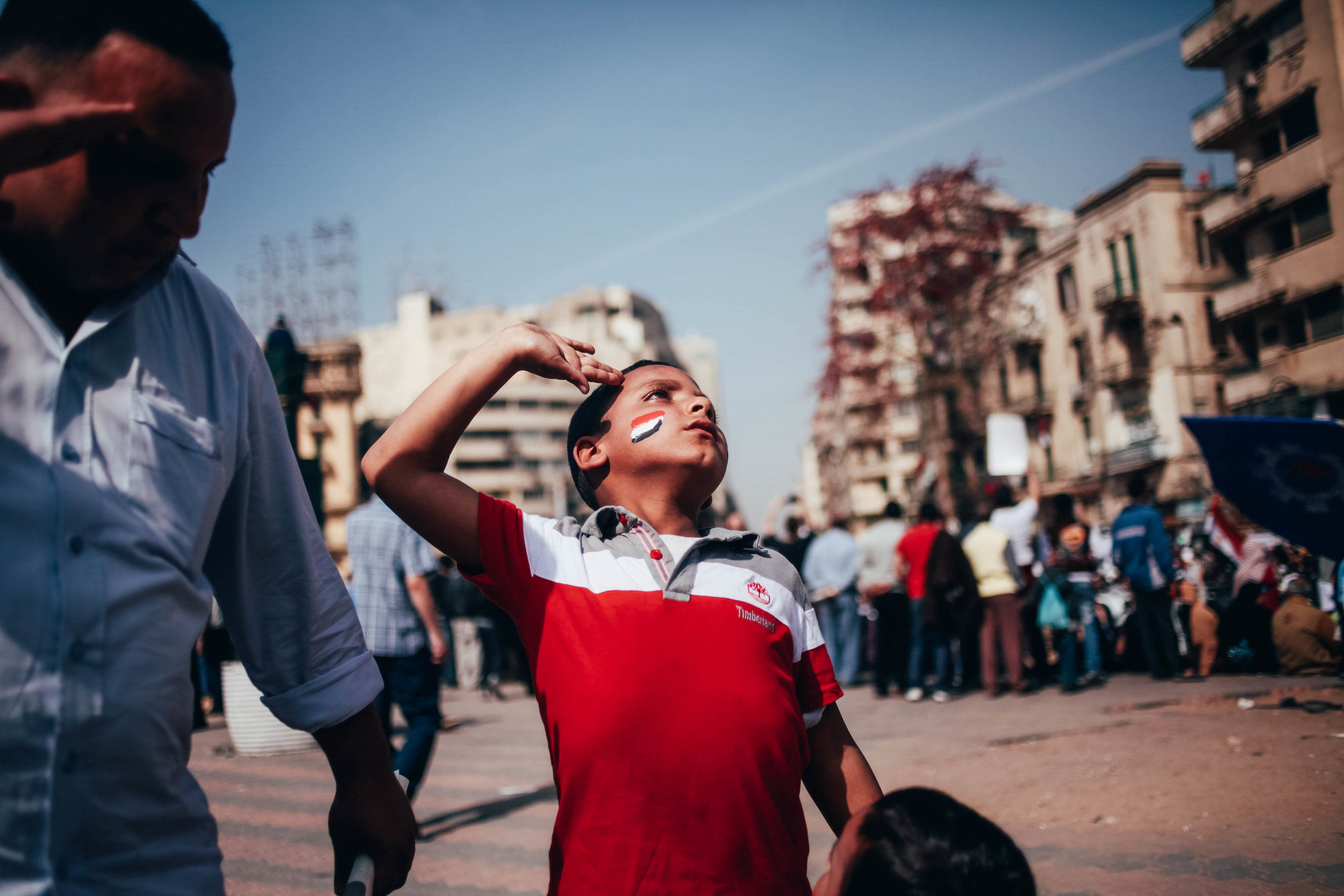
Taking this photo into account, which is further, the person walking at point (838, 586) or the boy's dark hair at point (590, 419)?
the person walking at point (838, 586)

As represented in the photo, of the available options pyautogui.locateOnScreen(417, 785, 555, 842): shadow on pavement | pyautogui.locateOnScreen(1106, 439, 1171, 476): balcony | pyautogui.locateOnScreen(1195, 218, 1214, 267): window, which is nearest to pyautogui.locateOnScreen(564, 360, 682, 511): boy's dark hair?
pyautogui.locateOnScreen(417, 785, 555, 842): shadow on pavement

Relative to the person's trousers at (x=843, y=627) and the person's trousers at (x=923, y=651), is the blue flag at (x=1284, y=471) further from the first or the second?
the person's trousers at (x=843, y=627)

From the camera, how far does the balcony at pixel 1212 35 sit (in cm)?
3142

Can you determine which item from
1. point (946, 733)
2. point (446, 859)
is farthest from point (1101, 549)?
point (446, 859)

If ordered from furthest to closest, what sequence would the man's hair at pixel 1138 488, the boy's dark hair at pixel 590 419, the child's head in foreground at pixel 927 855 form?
the man's hair at pixel 1138 488, the boy's dark hair at pixel 590 419, the child's head in foreground at pixel 927 855

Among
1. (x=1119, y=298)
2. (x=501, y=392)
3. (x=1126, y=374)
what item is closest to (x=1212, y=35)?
(x=1119, y=298)

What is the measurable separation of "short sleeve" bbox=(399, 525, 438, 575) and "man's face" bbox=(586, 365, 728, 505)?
3.83m

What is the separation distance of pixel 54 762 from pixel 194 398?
50 centimetres

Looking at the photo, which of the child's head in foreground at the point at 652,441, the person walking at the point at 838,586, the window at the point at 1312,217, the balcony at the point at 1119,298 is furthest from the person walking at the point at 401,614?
the balcony at the point at 1119,298

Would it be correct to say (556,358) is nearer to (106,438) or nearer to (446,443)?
(446,443)

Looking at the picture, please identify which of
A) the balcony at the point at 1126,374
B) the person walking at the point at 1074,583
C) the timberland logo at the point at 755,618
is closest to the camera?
the timberland logo at the point at 755,618

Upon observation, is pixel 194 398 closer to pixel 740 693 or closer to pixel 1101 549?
pixel 740 693

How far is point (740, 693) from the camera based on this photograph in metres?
1.76

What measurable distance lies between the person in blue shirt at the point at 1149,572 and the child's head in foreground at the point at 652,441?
864 centimetres
